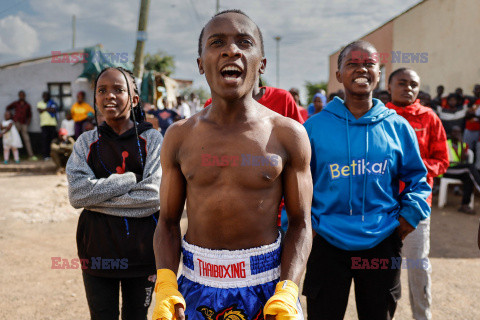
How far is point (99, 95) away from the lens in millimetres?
2420

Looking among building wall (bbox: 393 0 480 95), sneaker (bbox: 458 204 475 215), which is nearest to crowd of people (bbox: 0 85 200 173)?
sneaker (bbox: 458 204 475 215)

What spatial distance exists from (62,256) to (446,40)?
45.1 feet

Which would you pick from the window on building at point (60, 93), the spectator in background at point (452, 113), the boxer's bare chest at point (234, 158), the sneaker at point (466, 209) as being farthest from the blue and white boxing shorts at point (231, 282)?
the window on building at point (60, 93)

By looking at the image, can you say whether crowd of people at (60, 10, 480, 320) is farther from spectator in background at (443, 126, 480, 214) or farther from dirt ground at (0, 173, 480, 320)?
spectator in background at (443, 126, 480, 214)

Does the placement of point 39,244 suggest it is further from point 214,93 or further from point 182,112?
point 182,112

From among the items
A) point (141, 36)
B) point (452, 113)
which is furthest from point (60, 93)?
point (452, 113)

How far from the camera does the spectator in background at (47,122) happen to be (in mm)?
12969

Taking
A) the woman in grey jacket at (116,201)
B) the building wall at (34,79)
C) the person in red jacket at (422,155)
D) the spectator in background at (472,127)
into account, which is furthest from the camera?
the building wall at (34,79)

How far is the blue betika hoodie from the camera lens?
2262mm

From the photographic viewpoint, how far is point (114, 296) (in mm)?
2334

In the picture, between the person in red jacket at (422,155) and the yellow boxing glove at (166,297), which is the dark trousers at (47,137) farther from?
the yellow boxing glove at (166,297)

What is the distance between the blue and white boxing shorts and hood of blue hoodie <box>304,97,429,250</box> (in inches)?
31.5

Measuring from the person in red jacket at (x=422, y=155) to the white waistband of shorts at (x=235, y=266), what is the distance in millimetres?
1759

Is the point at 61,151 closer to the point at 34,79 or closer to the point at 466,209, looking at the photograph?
the point at 34,79
